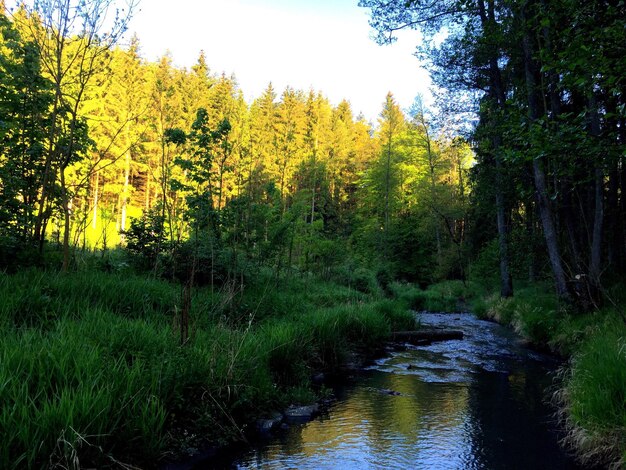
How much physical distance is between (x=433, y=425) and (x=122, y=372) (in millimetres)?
3962

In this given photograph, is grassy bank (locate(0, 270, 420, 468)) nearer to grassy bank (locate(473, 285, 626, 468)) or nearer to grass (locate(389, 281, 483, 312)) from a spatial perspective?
grassy bank (locate(473, 285, 626, 468))

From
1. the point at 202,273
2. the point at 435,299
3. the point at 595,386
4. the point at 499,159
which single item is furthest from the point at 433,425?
the point at 435,299

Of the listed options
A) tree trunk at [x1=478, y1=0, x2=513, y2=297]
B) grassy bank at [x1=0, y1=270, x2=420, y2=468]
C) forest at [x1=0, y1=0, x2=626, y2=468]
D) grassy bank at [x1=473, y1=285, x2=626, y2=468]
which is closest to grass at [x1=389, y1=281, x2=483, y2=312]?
tree trunk at [x1=478, y1=0, x2=513, y2=297]

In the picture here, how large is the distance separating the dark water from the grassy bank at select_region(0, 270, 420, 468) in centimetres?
73

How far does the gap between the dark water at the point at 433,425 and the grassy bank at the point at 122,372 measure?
727 mm

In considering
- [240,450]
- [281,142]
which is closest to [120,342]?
[240,450]

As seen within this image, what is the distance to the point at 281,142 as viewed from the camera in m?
12.0

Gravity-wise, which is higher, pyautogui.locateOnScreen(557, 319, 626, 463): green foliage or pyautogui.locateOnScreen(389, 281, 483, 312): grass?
pyautogui.locateOnScreen(389, 281, 483, 312): grass

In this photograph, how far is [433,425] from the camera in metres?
5.41

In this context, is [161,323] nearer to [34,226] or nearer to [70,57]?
[34,226]

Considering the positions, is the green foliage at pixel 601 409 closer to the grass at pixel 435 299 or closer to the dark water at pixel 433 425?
the dark water at pixel 433 425

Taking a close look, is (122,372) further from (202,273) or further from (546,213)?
(546,213)

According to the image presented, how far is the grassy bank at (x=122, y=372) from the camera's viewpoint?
2967mm

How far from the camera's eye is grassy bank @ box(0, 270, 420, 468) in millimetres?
2967
